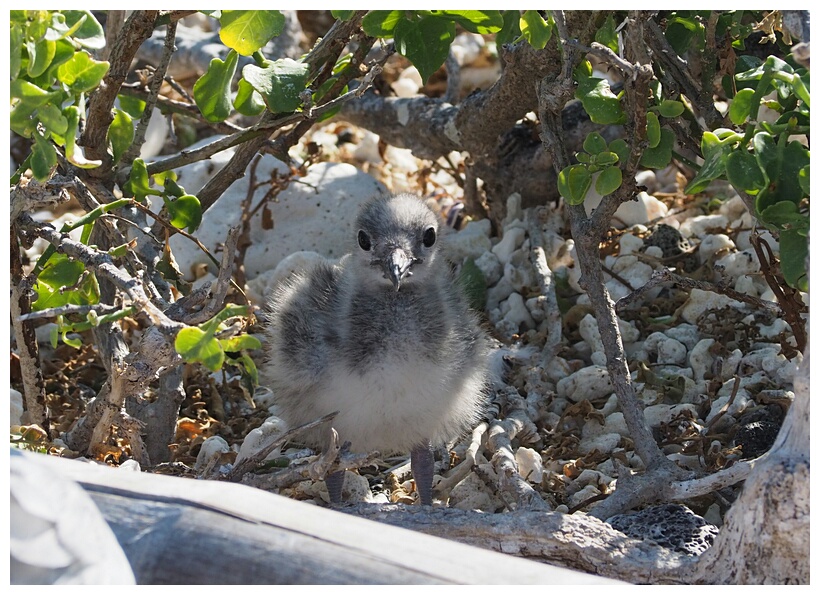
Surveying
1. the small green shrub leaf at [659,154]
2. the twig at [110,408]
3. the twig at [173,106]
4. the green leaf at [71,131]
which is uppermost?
the twig at [173,106]

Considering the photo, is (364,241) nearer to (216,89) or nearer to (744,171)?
(216,89)

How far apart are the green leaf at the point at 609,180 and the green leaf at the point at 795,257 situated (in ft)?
1.42

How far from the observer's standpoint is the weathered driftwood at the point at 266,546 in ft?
4.98

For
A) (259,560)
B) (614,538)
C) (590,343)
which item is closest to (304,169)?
(590,343)

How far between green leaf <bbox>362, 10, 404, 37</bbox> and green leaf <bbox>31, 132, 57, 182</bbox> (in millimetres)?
956

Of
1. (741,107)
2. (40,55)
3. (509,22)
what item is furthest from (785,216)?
(40,55)

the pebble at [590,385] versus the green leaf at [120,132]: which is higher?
the green leaf at [120,132]

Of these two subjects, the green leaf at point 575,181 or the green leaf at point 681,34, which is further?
the green leaf at point 681,34

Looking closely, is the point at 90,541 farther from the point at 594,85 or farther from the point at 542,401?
the point at 542,401

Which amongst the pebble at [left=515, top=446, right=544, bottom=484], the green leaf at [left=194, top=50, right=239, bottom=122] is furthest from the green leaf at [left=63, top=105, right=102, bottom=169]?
the pebble at [left=515, top=446, right=544, bottom=484]

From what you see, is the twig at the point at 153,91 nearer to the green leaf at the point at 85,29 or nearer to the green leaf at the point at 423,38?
the green leaf at the point at 423,38

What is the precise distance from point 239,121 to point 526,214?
5.55 ft

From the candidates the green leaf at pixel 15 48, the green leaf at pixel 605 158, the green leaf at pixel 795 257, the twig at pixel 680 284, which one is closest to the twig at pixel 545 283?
the twig at pixel 680 284

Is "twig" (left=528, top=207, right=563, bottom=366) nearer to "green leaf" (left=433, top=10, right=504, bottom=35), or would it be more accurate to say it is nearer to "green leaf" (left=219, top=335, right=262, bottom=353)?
"green leaf" (left=433, top=10, right=504, bottom=35)
